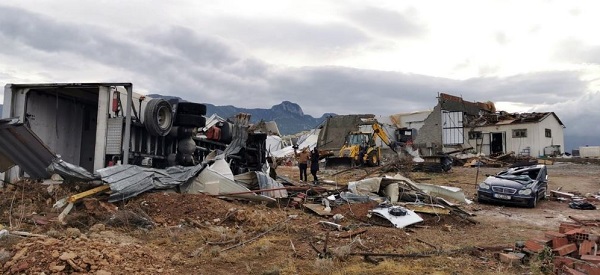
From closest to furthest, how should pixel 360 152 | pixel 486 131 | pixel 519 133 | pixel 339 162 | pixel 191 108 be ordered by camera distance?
pixel 191 108 < pixel 360 152 < pixel 339 162 < pixel 519 133 < pixel 486 131

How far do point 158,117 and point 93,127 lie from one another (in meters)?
2.70

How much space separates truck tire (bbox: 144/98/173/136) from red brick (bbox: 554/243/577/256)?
28.1 ft

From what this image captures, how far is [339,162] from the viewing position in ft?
87.7

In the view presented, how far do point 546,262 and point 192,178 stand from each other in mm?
7190

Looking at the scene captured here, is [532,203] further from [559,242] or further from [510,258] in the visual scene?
[510,258]

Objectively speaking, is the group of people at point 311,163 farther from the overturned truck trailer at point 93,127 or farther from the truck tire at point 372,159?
the truck tire at point 372,159

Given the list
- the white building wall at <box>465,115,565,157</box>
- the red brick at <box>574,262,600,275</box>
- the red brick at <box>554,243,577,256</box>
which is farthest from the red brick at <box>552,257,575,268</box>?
the white building wall at <box>465,115,565,157</box>

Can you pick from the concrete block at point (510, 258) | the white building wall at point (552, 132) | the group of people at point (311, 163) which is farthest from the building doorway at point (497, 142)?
the concrete block at point (510, 258)

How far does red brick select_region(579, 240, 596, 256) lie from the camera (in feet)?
20.8

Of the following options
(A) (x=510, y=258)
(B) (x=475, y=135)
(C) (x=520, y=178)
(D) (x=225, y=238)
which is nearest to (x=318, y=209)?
(D) (x=225, y=238)

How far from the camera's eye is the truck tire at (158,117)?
10.7 metres

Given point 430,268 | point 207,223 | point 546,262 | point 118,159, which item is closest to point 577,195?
point 546,262

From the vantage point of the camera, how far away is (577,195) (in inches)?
617

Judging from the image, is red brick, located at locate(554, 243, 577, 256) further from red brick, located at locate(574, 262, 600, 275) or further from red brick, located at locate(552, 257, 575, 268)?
red brick, located at locate(574, 262, 600, 275)
